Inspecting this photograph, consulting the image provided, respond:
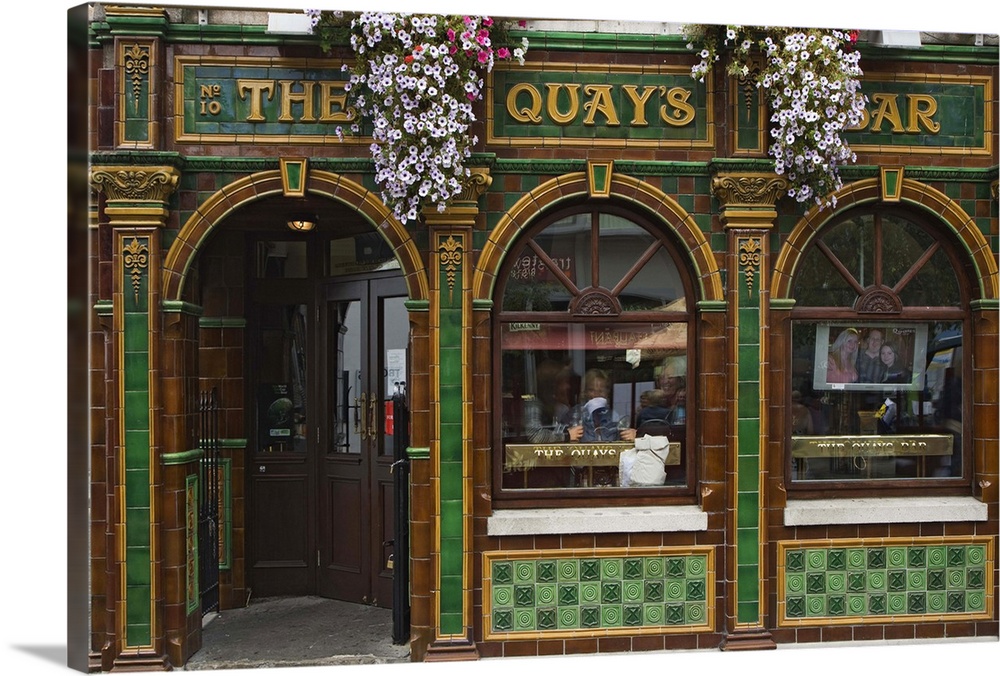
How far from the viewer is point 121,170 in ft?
23.7

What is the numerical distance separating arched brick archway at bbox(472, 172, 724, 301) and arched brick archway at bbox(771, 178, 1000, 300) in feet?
1.82

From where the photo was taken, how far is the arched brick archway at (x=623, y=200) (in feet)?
25.0

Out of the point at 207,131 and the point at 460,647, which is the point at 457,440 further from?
the point at 207,131

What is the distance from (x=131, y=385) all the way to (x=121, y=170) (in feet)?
5.04

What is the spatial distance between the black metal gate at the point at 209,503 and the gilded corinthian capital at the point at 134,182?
2082 mm

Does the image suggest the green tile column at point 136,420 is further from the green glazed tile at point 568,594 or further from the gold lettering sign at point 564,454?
the green glazed tile at point 568,594

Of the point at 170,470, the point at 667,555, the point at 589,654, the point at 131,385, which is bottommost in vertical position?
the point at 589,654

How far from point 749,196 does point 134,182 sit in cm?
452

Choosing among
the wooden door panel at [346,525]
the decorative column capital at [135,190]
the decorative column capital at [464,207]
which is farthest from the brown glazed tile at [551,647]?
A: the decorative column capital at [135,190]

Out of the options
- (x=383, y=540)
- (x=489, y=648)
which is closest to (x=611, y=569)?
(x=489, y=648)

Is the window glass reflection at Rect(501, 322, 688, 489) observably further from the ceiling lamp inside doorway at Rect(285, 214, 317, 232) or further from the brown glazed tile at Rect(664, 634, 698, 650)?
the ceiling lamp inside doorway at Rect(285, 214, 317, 232)

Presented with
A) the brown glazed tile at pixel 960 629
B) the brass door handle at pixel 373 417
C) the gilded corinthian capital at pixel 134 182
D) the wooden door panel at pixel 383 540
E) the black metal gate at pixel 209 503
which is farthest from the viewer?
the brass door handle at pixel 373 417

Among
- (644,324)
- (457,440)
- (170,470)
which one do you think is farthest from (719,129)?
(170,470)

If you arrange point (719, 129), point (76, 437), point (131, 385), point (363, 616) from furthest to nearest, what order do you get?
point (363, 616) → point (719, 129) → point (131, 385) → point (76, 437)
